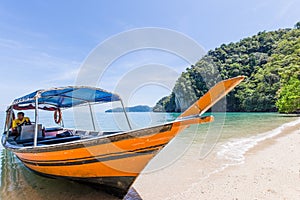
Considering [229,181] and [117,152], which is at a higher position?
[117,152]

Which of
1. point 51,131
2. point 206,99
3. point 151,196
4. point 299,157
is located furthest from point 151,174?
point 51,131

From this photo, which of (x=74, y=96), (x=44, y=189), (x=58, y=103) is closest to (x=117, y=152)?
(x=44, y=189)

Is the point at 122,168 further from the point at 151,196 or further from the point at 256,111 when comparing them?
the point at 256,111

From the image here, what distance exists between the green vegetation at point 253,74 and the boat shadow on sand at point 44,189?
30176 mm

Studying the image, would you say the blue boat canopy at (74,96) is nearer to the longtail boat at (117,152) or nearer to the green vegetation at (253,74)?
the longtail boat at (117,152)

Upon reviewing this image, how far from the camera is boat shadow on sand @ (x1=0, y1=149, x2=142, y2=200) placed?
4031 mm

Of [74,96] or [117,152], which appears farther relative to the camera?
[74,96]

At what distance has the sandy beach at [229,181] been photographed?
12.1 ft

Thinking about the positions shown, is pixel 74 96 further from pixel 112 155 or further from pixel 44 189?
pixel 112 155

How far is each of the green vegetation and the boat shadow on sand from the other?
30.2m

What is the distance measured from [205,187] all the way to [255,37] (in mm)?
75163

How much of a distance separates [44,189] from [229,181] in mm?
4121

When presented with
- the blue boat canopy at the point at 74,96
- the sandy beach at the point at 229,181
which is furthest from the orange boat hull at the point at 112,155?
the blue boat canopy at the point at 74,96

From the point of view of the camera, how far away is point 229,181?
14.3 feet
